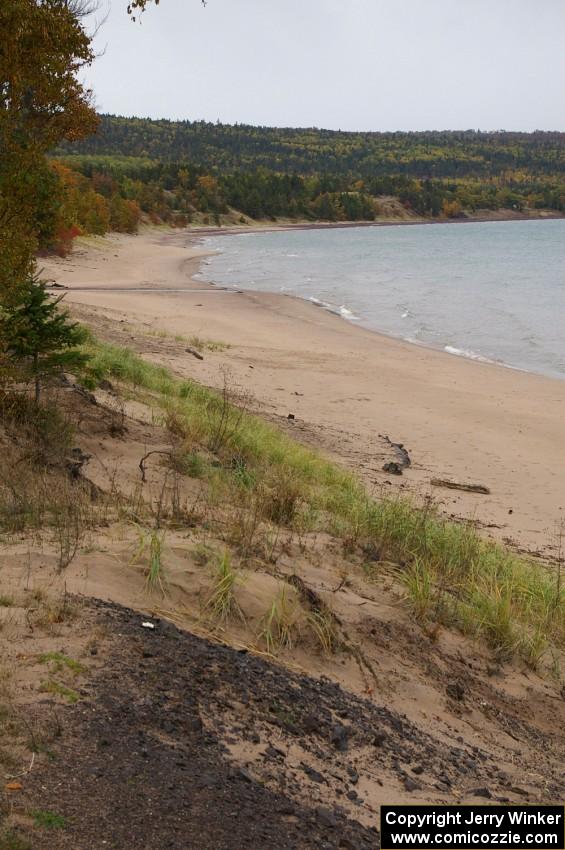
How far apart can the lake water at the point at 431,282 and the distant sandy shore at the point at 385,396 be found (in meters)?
2.35

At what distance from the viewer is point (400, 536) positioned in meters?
6.38

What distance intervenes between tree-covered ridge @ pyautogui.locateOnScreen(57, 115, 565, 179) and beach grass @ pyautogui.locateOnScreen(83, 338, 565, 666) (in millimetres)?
109673

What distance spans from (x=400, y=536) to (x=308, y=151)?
15383 cm

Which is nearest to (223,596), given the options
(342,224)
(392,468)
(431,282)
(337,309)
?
(392,468)

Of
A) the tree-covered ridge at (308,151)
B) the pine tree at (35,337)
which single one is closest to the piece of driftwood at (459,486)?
the pine tree at (35,337)

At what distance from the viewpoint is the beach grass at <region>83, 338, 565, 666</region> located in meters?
5.35

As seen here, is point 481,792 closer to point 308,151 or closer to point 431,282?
point 431,282

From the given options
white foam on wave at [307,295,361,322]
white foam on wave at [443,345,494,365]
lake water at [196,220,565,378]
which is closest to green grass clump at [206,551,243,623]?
lake water at [196,220,565,378]

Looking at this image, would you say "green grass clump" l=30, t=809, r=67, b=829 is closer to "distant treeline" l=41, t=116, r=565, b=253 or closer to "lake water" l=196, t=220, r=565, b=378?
"lake water" l=196, t=220, r=565, b=378

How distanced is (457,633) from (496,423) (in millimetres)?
9241

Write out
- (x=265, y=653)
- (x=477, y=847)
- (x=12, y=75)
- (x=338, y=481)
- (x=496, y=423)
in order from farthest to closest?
1. (x=496, y=423)
2. (x=338, y=481)
3. (x=12, y=75)
4. (x=265, y=653)
5. (x=477, y=847)

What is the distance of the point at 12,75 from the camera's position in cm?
597

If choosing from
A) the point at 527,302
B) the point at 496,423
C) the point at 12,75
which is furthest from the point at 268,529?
the point at 527,302

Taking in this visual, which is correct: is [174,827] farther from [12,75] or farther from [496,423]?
[496,423]
